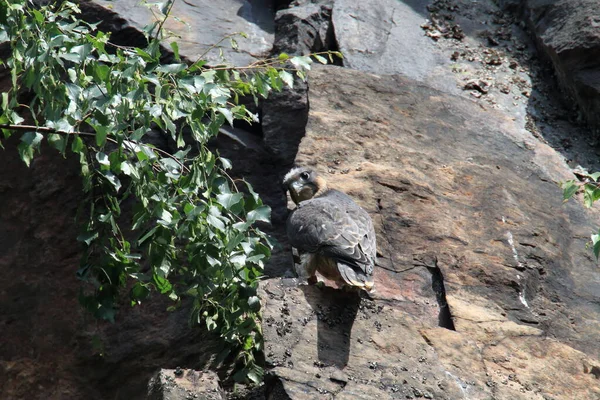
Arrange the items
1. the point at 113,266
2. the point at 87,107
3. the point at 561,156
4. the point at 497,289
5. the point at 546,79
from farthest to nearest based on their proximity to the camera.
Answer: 1. the point at 546,79
2. the point at 561,156
3. the point at 497,289
4. the point at 113,266
5. the point at 87,107

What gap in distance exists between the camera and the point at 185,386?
5293 mm

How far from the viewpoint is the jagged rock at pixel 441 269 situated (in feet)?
17.9

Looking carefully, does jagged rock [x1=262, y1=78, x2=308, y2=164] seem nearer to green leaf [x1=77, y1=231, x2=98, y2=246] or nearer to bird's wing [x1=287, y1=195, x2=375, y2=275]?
bird's wing [x1=287, y1=195, x2=375, y2=275]

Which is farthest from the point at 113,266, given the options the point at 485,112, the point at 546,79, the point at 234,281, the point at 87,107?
the point at 546,79

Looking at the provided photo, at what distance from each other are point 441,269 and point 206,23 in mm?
4359

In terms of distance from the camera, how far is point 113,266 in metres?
5.33

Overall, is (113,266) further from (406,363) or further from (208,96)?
(406,363)

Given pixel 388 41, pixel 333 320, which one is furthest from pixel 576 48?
pixel 333 320

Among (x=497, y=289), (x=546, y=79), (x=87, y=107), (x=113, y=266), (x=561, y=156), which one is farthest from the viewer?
(x=546, y=79)

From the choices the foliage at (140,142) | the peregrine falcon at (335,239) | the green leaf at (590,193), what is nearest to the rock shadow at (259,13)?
the peregrine falcon at (335,239)

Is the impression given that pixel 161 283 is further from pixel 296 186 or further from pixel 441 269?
pixel 441 269

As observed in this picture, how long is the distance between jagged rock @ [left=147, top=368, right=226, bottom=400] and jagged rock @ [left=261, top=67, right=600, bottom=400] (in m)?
0.43

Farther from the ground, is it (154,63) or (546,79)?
(154,63)

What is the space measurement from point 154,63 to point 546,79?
5865 millimetres
